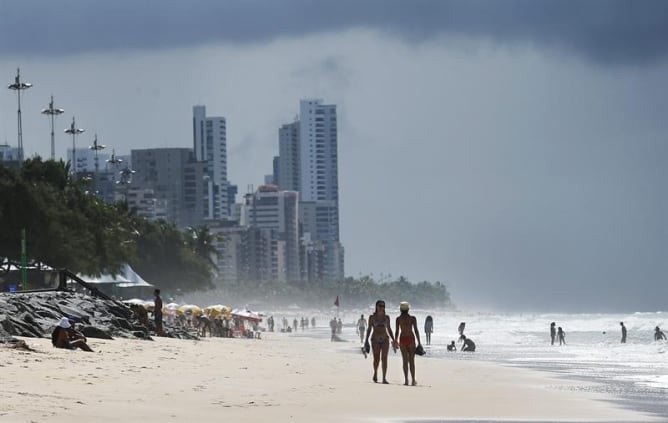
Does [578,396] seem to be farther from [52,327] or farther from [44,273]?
[44,273]

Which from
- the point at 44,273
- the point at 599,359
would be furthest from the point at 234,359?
the point at 44,273

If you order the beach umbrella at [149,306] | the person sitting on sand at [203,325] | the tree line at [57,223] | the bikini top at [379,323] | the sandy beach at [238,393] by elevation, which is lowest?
the sandy beach at [238,393]

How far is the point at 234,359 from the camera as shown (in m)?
31.1

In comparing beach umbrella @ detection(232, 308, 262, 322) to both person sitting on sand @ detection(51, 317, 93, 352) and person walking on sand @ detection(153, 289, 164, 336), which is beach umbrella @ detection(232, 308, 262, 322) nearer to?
person walking on sand @ detection(153, 289, 164, 336)

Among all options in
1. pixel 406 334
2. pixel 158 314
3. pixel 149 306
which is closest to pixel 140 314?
pixel 158 314

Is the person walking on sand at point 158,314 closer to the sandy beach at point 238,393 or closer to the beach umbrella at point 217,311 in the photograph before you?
the sandy beach at point 238,393

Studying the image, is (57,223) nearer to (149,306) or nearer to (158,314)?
(149,306)

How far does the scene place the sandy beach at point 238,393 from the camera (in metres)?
17.1

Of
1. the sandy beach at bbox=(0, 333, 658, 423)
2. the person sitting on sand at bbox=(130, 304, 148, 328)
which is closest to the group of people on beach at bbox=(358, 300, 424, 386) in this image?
the sandy beach at bbox=(0, 333, 658, 423)

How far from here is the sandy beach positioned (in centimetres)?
1711

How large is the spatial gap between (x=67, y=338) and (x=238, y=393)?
587 cm

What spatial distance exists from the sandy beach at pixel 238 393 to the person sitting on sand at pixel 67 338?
0.29m

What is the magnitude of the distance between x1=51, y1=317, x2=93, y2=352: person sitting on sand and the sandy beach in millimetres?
288

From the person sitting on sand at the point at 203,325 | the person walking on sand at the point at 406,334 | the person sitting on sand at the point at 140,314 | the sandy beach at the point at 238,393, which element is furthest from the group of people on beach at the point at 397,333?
the person sitting on sand at the point at 203,325
